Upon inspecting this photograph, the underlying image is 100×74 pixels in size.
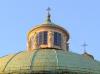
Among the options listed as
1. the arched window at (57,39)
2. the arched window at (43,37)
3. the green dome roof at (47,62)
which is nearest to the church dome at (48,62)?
the green dome roof at (47,62)

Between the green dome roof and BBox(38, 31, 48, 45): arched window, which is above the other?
BBox(38, 31, 48, 45): arched window

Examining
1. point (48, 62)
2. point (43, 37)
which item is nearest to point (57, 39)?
point (43, 37)

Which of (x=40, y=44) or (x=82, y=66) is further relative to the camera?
(x=40, y=44)

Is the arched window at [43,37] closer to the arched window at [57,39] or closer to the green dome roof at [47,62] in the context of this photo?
the arched window at [57,39]

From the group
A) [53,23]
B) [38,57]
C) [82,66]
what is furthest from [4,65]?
[53,23]

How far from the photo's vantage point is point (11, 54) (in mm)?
58719

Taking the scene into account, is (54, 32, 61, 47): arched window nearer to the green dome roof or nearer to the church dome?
the church dome

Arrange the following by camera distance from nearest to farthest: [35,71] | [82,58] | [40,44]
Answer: [35,71] → [82,58] → [40,44]

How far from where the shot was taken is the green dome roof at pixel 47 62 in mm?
54344

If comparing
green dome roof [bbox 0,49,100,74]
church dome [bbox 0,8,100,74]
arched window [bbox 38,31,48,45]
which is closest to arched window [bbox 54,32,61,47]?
church dome [bbox 0,8,100,74]

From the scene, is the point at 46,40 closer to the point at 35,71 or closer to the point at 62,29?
the point at 62,29

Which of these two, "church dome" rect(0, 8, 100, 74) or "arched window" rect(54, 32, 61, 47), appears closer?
"church dome" rect(0, 8, 100, 74)

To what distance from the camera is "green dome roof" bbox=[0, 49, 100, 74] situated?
54344mm

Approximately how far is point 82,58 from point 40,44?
6.81m
